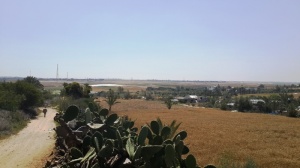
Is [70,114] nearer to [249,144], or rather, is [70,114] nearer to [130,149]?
[130,149]

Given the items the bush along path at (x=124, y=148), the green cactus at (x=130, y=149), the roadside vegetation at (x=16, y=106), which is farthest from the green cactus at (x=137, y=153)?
the roadside vegetation at (x=16, y=106)

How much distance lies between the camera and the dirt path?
41.2 ft

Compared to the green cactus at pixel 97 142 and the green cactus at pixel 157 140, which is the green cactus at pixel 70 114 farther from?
the green cactus at pixel 157 140

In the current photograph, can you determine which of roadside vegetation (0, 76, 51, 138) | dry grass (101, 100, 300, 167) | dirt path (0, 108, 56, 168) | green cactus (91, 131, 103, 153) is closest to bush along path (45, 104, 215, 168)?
green cactus (91, 131, 103, 153)

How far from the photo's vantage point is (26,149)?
51.2 ft

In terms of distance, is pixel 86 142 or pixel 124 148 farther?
pixel 86 142

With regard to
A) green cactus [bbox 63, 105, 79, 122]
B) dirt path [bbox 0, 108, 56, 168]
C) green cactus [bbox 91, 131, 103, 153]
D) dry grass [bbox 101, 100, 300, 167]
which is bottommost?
dry grass [bbox 101, 100, 300, 167]

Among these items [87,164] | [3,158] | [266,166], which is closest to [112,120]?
[87,164]

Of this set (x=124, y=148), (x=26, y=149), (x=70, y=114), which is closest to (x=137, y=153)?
(x=124, y=148)

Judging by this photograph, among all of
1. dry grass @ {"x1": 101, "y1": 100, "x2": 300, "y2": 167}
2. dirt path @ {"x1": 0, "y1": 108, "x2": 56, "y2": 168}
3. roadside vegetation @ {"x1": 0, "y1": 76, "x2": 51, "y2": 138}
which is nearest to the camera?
dirt path @ {"x1": 0, "y1": 108, "x2": 56, "y2": 168}

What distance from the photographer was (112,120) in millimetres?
7746

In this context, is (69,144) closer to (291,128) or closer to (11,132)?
(11,132)

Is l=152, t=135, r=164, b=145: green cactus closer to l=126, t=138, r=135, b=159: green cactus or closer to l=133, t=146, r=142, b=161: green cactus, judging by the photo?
l=126, t=138, r=135, b=159: green cactus

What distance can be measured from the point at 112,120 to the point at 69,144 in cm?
108
